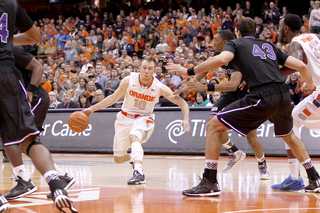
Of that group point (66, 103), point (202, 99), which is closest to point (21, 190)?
point (202, 99)

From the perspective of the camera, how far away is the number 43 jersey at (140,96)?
6.13 meters

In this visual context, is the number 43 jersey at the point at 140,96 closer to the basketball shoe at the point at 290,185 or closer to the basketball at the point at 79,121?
the basketball at the point at 79,121

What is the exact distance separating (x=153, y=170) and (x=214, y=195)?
109 inches

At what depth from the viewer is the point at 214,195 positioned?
4582mm

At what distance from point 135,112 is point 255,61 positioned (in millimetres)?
2233

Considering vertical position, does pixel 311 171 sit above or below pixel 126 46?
above

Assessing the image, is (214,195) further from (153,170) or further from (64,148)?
(64,148)

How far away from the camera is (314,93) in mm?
5191

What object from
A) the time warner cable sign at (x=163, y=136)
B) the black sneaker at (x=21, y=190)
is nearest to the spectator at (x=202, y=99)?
the time warner cable sign at (x=163, y=136)

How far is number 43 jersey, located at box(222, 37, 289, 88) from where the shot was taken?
4.65m

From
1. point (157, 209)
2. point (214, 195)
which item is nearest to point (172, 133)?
point (214, 195)

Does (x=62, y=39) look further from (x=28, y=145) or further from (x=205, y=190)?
(x=28, y=145)

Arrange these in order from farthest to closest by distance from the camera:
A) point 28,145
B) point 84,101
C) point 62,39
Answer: point 62,39 → point 84,101 → point 28,145

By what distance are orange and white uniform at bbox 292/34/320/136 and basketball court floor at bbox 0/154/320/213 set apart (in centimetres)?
97
